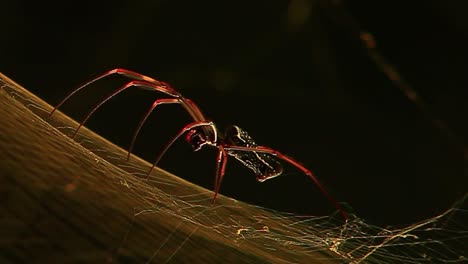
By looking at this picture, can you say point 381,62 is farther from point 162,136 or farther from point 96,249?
point 96,249

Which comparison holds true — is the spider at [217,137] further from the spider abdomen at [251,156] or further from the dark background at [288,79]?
the dark background at [288,79]

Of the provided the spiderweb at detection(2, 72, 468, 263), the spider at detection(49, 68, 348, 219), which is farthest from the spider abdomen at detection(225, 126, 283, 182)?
the spiderweb at detection(2, 72, 468, 263)

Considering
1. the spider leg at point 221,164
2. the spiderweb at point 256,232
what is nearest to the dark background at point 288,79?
the spider leg at point 221,164

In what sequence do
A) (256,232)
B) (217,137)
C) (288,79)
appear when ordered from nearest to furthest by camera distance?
(256,232) → (217,137) → (288,79)

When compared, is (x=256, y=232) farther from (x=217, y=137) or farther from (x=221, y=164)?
(x=217, y=137)

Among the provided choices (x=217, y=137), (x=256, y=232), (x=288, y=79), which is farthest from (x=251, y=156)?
(x=288, y=79)

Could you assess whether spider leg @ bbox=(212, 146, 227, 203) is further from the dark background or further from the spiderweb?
the dark background
